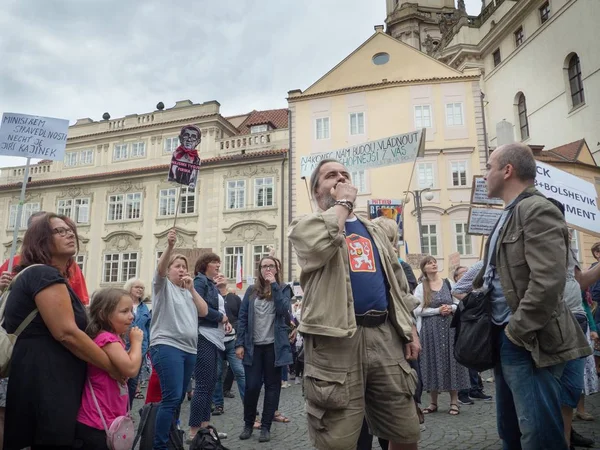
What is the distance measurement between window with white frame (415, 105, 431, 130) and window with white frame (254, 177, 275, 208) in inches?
333

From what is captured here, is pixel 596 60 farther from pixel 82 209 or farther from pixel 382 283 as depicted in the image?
pixel 82 209

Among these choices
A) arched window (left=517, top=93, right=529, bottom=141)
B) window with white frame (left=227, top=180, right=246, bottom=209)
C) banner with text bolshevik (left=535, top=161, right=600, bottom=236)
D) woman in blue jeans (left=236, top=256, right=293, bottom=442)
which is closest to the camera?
woman in blue jeans (left=236, top=256, right=293, bottom=442)

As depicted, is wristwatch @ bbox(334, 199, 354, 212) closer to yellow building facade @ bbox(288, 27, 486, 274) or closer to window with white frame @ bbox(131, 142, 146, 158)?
yellow building facade @ bbox(288, 27, 486, 274)

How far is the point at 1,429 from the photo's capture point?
3.03 m

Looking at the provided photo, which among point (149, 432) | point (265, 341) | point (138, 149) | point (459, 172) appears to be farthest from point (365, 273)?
point (138, 149)

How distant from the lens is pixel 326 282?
2.74m

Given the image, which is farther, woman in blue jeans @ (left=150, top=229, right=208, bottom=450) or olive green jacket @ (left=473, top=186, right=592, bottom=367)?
woman in blue jeans @ (left=150, top=229, right=208, bottom=450)

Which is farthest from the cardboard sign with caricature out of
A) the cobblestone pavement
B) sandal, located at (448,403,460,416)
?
sandal, located at (448,403,460,416)

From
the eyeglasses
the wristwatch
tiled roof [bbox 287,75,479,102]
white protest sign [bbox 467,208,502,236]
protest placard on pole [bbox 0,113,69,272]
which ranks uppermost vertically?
tiled roof [bbox 287,75,479,102]

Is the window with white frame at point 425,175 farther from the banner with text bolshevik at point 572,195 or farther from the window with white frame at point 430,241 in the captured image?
the banner with text bolshevik at point 572,195

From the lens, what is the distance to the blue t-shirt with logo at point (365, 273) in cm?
280

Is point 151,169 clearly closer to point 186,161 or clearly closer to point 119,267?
point 119,267

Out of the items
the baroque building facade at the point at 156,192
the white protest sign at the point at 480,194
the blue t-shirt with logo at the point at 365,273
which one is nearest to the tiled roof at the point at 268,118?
the baroque building facade at the point at 156,192

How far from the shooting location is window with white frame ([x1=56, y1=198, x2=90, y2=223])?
99.8 ft
